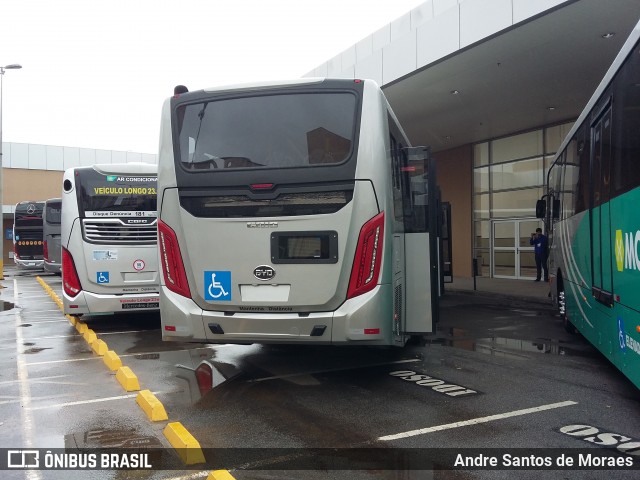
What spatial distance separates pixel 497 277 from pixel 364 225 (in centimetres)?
1846

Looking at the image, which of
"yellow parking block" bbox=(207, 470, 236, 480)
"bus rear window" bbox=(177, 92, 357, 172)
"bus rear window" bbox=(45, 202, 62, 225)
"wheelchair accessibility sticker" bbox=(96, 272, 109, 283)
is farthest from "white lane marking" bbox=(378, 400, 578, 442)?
"bus rear window" bbox=(45, 202, 62, 225)

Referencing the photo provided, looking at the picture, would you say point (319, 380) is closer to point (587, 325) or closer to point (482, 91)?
point (587, 325)

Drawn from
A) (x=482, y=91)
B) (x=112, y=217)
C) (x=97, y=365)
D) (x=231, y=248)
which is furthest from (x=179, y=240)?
(x=482, y=91)

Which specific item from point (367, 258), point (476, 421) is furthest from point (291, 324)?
point (476, 421)

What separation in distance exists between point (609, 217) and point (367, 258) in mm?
2455

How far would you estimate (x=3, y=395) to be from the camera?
6.27 m

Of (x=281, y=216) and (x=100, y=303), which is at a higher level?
(x=281, y=216)

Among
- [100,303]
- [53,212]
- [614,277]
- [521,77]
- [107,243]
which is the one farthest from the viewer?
[53,212]

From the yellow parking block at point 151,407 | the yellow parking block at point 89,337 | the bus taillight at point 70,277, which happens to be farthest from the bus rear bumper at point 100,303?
the yellow parking block at point 151,407

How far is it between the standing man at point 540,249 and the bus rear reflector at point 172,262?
50.7 feet

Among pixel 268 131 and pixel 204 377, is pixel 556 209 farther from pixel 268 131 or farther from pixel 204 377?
pixel 204 377

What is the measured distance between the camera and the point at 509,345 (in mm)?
8906

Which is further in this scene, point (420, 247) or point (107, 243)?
point (107, 243)

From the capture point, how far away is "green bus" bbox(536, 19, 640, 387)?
195 inches
